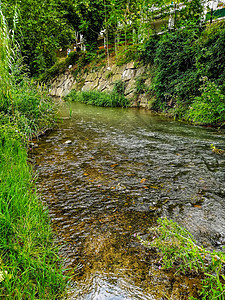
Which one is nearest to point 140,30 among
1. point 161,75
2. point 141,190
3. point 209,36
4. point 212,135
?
point 161,75

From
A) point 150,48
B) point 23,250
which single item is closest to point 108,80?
point 150,48

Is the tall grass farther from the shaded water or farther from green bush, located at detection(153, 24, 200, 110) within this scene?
green bush, located at detection(153, 24, 200, 110)

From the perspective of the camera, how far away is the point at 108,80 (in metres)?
14.2

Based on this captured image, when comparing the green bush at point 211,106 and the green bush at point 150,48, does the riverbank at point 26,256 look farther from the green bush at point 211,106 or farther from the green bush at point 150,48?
the green bush at point 150,48

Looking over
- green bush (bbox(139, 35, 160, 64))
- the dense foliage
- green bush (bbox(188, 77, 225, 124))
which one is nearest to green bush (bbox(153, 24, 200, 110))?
the dense foliage

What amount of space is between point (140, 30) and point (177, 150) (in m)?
10.7

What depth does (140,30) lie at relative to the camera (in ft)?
38.4

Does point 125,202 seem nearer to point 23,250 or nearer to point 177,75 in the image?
point 23,250

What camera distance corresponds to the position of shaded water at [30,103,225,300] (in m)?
1.29

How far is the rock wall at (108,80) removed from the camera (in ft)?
36.2

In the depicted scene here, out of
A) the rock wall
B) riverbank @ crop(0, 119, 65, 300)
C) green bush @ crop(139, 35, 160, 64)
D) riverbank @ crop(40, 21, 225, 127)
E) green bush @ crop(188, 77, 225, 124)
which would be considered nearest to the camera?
riverbank @ crop(0, 119, 65, 300)

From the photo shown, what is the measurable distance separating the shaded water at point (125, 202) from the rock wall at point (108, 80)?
190 inches

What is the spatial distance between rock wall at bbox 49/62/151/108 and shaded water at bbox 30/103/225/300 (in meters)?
4.82

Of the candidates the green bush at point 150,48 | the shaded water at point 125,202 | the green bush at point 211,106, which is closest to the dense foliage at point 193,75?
the green bush at point 211,106
